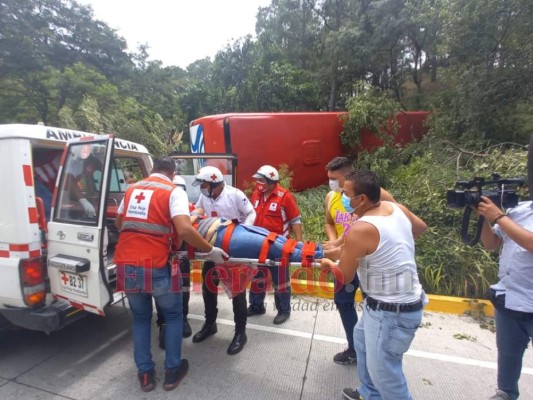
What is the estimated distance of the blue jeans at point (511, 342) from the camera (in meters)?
1.81

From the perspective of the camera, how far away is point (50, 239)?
2467 millimetres

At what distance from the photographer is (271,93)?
42.1 feet

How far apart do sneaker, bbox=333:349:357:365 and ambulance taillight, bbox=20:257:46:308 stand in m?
2.36

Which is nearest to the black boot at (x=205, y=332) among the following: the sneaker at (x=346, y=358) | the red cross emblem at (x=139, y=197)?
the sneaker at (x=346, y=358)

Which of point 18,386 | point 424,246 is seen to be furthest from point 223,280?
point 424,246

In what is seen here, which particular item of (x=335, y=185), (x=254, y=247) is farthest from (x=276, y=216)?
(x=254, y=247)

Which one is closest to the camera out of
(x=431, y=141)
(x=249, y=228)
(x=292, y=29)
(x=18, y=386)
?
(x=18, y=386)

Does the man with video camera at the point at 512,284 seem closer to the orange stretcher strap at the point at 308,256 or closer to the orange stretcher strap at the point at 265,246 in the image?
the orange stretcher strap at the point at 308,256

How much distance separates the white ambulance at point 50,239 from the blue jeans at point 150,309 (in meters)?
0.20

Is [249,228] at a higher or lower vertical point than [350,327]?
higher

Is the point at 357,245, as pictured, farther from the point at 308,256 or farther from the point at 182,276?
the point at 182,276

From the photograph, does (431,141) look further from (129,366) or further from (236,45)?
(236,45)

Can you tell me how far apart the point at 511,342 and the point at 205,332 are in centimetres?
238

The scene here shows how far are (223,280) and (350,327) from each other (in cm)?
112
